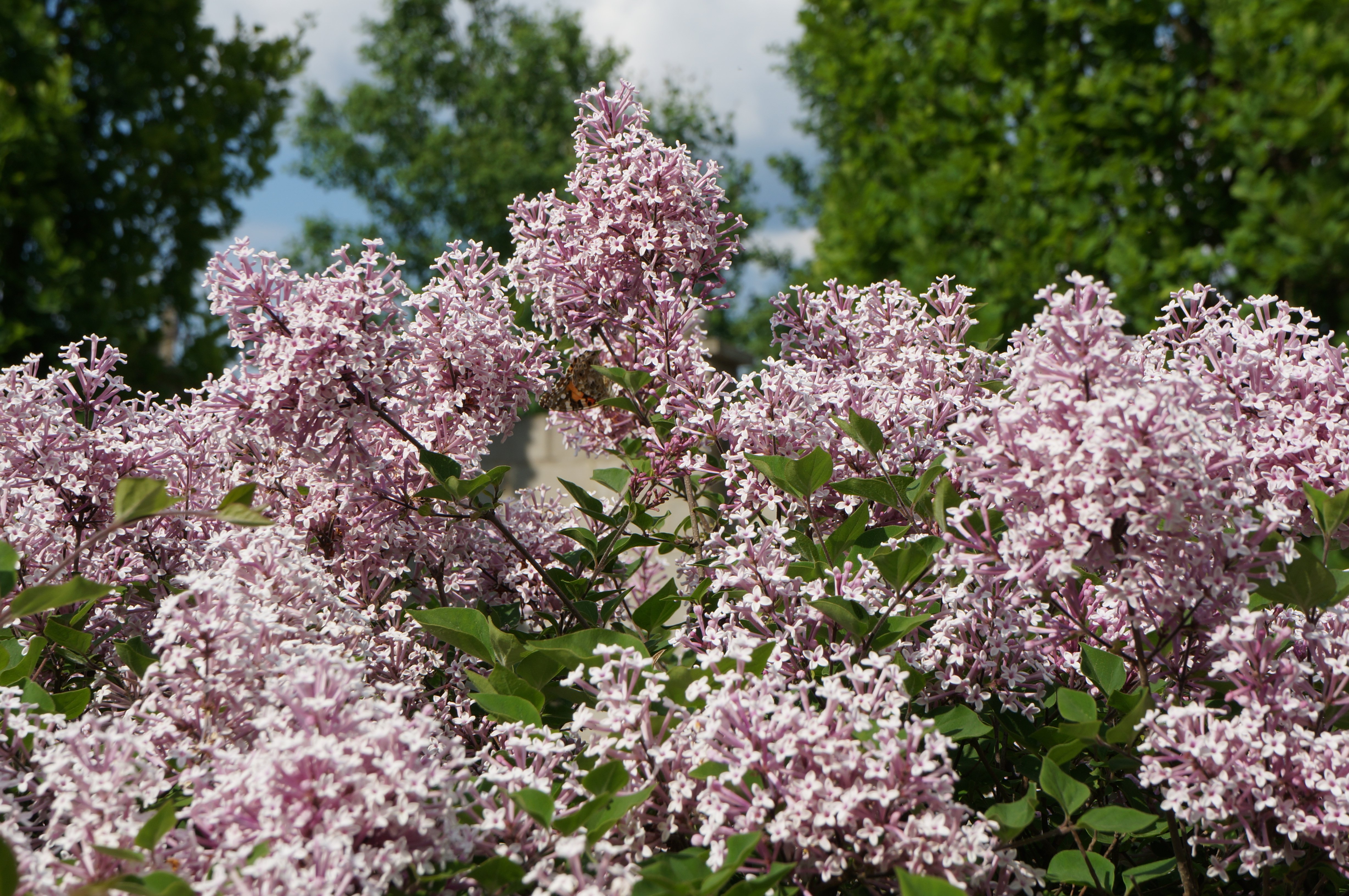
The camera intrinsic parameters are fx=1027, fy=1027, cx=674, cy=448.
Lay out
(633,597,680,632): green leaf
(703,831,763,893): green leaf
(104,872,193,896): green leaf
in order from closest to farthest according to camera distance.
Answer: (104,872,193,896): green leaf
(703,831,763,893): green leaf
(633,597,680,632): green leaf

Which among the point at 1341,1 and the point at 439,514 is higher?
the point at 1341,1

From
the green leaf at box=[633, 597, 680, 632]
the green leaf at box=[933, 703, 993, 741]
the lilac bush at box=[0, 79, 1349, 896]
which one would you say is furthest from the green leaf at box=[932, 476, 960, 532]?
the green leaf at box=[633, 597, 680, 632]

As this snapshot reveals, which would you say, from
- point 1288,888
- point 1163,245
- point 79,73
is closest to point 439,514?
point 1288,888

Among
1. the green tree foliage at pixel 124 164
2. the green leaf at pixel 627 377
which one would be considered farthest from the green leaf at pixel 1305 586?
the green tree foliage at pixel 124 164

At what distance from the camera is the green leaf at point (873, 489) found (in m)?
1.91

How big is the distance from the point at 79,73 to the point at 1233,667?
638 inches

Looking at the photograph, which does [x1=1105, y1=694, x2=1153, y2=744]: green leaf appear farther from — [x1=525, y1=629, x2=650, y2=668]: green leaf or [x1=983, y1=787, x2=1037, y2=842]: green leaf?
[x1=525, y1=629, x2=650, y2=668]: green leaf

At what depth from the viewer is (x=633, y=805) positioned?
4.59 feet

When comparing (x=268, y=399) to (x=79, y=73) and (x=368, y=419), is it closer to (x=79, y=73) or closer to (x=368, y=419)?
(x=368, y=419)

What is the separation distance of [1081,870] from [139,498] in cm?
157

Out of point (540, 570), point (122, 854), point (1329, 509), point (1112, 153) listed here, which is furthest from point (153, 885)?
point (1112, 153)

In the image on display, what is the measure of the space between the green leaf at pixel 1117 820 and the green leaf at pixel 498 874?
836mm

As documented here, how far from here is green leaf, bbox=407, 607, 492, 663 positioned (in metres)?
1.80

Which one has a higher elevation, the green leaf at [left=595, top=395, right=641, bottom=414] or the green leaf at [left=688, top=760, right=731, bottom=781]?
the green leaf at [left=595, top=395, right=641, bottom=414]
